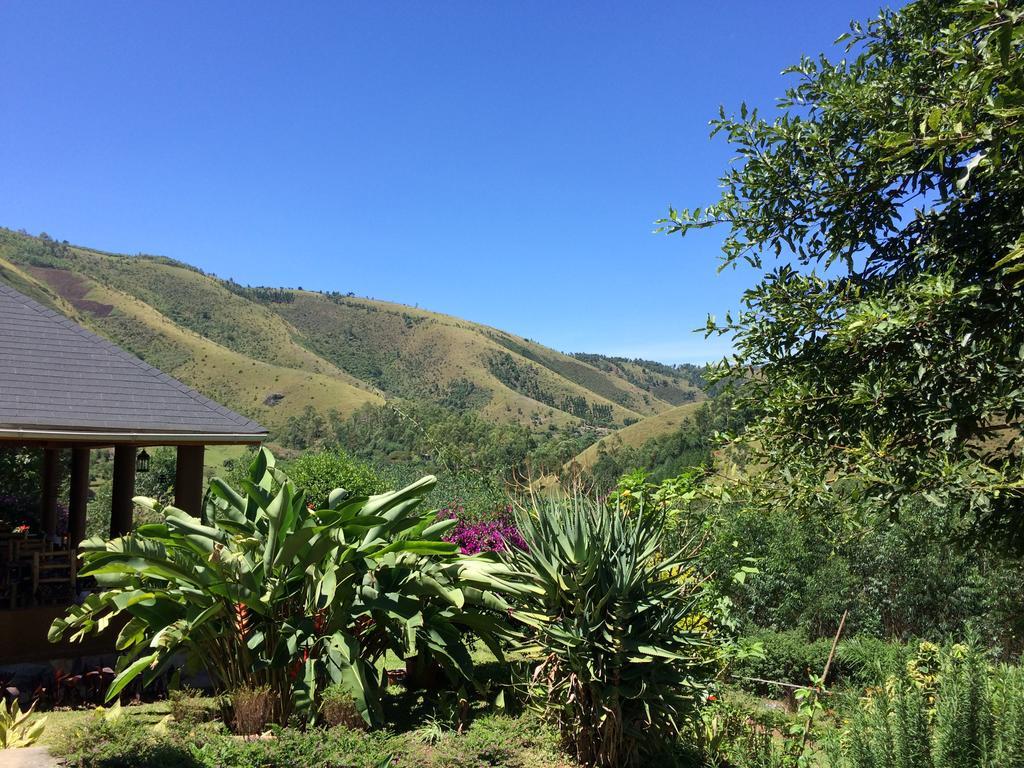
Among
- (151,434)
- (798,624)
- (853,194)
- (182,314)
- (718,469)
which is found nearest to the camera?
(853,194)

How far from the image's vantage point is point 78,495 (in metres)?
12.7

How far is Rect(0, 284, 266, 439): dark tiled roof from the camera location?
800cm

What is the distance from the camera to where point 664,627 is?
17.1 feet

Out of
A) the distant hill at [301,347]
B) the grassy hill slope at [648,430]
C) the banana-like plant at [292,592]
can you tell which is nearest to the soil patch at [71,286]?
the distant hill at [301,347]

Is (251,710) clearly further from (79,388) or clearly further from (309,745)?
(79,388)

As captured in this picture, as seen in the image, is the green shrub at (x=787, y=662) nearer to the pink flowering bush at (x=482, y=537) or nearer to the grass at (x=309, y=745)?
the pink flowering bush at (x=482, y=537)

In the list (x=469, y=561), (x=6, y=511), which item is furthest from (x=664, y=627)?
(x=6, y=511)

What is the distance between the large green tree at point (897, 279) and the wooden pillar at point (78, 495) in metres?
10.5

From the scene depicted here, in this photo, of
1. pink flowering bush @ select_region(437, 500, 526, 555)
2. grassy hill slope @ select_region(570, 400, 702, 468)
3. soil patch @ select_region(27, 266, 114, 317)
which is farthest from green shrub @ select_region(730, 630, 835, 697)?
soil patch @ select_region(27, 266, 114, 317)

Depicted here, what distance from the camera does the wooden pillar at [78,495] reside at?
11.8 metres

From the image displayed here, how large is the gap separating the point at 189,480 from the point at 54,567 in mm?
1645

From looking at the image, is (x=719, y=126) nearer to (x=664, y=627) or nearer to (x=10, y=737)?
(x=664, y=627)

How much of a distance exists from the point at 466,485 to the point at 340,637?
9270 mm

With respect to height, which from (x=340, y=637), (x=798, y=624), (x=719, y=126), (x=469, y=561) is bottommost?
(x=798, y=624)
